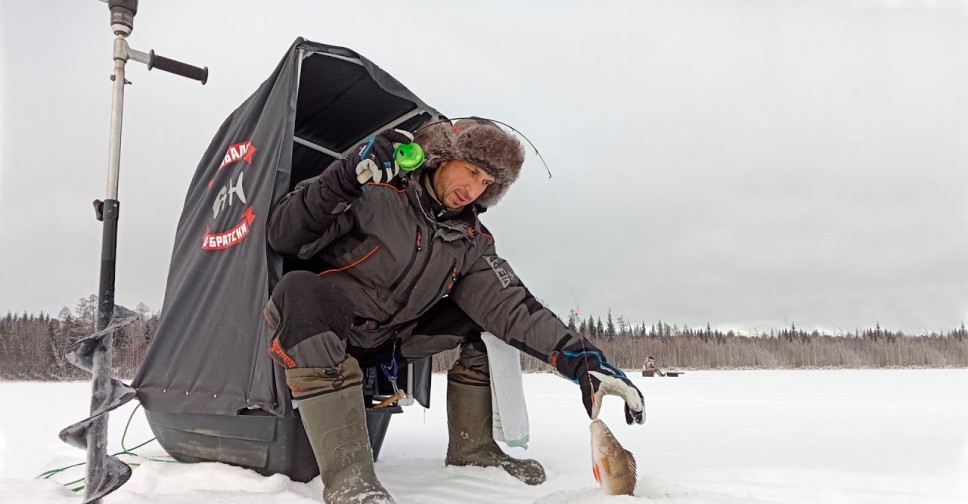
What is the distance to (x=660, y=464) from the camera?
2.92 metres

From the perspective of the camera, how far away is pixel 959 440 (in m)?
3.53

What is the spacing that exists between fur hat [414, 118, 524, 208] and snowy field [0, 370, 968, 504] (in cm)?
138

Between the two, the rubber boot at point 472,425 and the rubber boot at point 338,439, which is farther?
the rubber boot at point 472,425

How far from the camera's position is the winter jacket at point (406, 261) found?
2.29 metres

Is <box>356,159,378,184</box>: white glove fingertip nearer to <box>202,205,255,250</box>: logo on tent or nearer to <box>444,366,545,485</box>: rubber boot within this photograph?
<box>202,205,255,250</box>: logo on tent

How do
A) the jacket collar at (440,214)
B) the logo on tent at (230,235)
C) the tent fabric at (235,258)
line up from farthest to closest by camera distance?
the jacket collar at (440,214) → the logo on tent at (230,235) → the tent fabric at (235,258)

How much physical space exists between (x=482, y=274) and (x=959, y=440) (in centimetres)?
310

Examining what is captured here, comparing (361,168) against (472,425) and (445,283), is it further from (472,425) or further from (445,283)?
(472,425)

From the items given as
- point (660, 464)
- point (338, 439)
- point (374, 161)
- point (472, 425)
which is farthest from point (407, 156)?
point (660, 464)

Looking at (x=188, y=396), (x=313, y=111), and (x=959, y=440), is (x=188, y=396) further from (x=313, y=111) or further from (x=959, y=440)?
(x=959, y=440)

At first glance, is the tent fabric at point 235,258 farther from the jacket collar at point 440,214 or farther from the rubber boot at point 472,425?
the rubber boot at point 472,425

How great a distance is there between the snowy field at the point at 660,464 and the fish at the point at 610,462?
6cm

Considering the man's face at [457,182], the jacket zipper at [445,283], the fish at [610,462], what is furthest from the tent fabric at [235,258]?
the fish at [610,462]

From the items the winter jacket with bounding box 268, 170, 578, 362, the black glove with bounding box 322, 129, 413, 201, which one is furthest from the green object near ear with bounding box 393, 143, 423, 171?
the winter jacket with bounding box 268, 170, 578, 362
